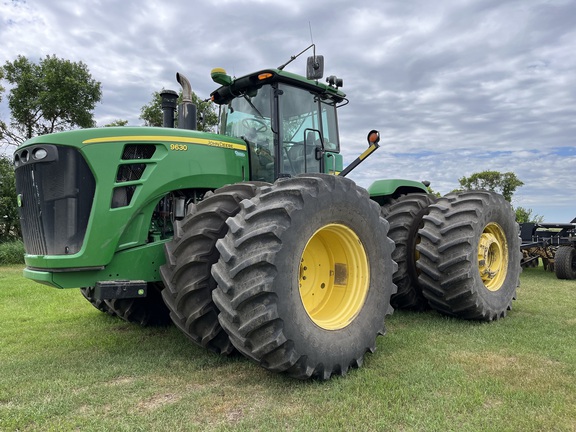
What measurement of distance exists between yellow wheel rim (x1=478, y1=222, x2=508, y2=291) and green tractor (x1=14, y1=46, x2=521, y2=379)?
0.41 metres

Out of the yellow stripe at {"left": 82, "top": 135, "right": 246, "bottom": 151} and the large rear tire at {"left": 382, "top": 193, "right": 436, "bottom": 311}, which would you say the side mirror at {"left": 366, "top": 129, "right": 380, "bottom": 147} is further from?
the yellow stripe at {"left": 82, "top": 135, "right": 246, "bottom": 151}

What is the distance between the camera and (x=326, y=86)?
5441mm

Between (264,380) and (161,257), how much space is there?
137 centimetres

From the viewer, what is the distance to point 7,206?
16672 millimetres

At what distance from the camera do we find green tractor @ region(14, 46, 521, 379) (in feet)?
10.1

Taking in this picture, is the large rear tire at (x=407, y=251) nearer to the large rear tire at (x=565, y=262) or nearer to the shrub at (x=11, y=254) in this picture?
the large rear tire at (x=565, y=262)

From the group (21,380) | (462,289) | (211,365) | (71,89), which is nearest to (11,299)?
(21,380)

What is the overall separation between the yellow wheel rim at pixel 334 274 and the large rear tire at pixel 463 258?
136cm

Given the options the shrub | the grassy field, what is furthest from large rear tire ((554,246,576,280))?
the shrub

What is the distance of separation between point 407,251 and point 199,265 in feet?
9.76

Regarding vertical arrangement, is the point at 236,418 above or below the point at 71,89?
below

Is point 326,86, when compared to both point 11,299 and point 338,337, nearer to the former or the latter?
point 338,337

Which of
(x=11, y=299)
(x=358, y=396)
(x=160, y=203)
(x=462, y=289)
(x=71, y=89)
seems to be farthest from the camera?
(x=71, y=89)

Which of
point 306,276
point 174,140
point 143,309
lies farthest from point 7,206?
point 306,276
